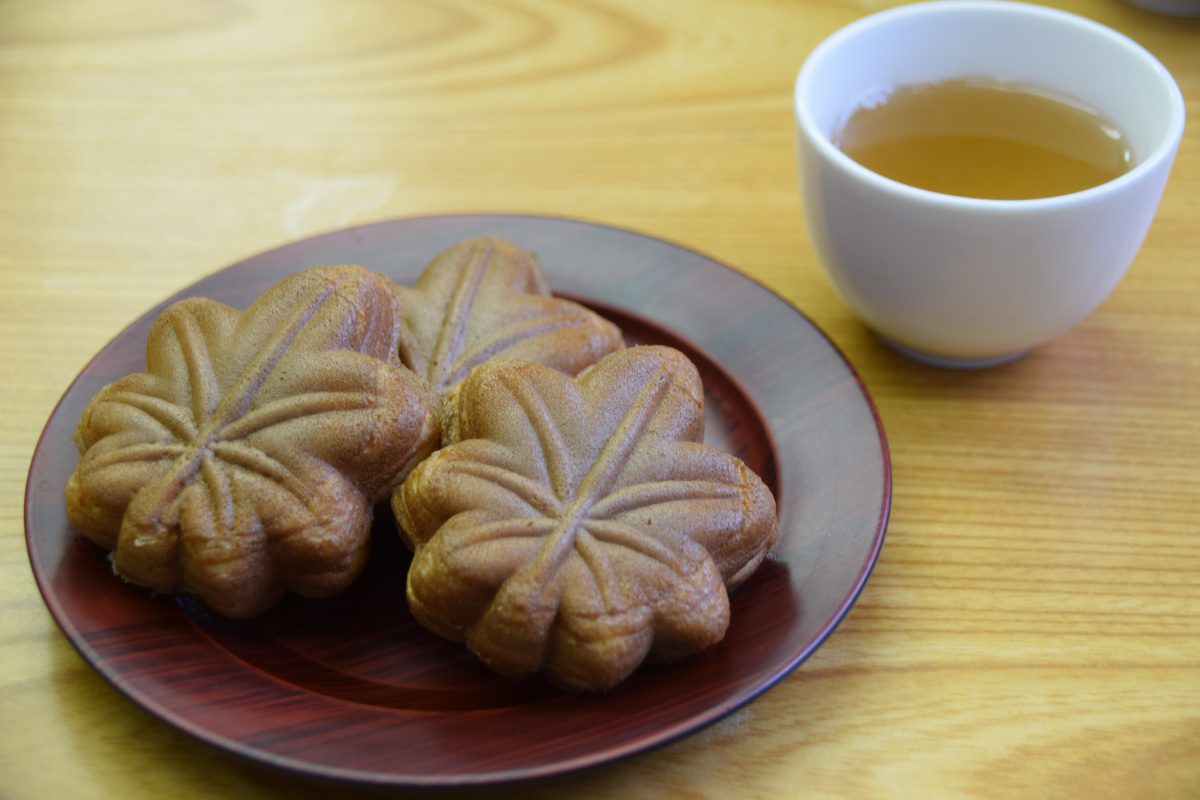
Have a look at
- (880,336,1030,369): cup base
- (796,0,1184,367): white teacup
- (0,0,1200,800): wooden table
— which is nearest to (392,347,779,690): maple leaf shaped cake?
(0,0,1200,800): wooden table

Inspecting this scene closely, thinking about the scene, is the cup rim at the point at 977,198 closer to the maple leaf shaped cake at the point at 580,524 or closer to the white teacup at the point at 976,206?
the white teacup at the point at 976,206

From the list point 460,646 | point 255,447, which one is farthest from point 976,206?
point 255,447

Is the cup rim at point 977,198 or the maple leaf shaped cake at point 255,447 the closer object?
the maple leaf shaped cake at point 255,447

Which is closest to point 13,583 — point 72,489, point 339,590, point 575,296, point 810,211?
point 72,489

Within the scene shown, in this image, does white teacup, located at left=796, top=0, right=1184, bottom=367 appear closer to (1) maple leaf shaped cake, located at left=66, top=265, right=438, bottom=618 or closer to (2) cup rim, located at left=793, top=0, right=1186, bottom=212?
(2) cup rim, located at left=793, top=0, right=1186, bottom=212

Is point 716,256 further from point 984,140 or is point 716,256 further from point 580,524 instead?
point 580,524

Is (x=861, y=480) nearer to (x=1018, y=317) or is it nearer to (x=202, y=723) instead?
(x=1018, y=317)

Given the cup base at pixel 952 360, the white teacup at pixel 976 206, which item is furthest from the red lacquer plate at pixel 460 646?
the cup base at pixel 952 360
